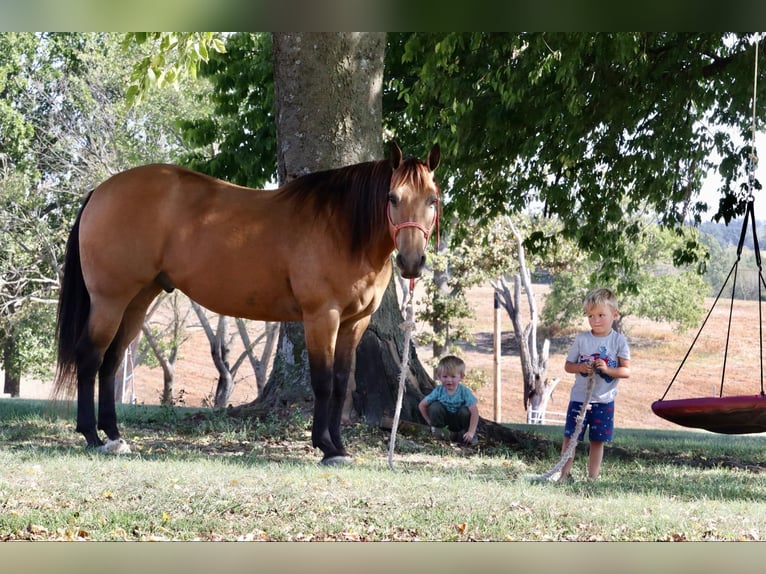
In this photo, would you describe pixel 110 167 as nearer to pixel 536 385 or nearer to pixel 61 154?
pixel 61 154

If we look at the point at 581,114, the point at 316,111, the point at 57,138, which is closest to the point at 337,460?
the point at 316,111

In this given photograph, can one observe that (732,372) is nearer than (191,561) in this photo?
No

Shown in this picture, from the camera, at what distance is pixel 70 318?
19.9 feet

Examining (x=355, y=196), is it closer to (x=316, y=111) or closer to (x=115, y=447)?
(x=316, y=111)

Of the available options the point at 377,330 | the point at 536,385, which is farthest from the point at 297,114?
the point at 536,385

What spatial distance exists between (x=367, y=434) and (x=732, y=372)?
28.8m

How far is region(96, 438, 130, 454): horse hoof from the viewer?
19.3 feet

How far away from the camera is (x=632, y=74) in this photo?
9766 millimetres

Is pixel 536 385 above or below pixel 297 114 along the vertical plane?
below

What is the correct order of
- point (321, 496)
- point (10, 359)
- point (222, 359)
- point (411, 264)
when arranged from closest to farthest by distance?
point (321, 496)
point (411, 264)
point (10, 359)
point (222, 359)

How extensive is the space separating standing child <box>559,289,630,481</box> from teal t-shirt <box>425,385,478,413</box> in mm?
1306

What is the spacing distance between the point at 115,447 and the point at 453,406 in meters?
2.50

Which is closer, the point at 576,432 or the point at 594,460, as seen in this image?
the point at 576,432

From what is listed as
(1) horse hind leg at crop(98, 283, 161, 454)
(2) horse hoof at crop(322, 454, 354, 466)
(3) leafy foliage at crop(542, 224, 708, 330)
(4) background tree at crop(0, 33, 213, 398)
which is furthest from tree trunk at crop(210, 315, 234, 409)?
(2) horse hoof at crop(322, 454, 354, 466)
